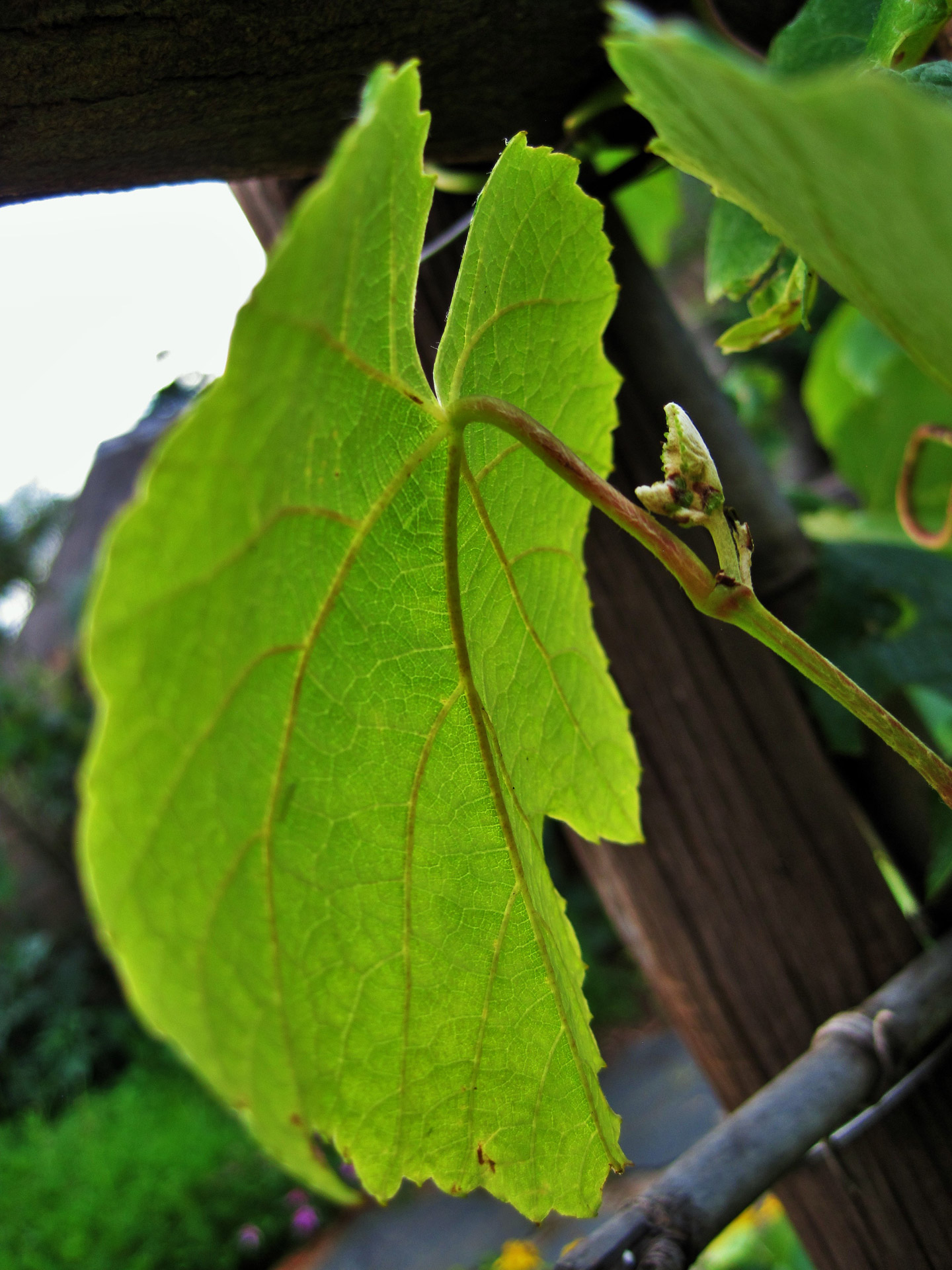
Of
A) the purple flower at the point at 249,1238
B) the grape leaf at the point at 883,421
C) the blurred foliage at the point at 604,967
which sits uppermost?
the grape leaf at the point at 883,421

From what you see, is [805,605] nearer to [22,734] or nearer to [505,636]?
[505,636]

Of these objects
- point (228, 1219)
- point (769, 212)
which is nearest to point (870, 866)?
point (769, 212)

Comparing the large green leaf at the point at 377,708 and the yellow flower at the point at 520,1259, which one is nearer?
the large green leaf at the point at 377,708

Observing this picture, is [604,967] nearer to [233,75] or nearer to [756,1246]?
[756,1246]

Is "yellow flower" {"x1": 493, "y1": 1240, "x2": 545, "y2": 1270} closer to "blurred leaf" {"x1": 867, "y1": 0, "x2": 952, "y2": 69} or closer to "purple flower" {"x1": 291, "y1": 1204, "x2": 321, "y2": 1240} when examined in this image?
"purple flower" {"x1": 291, "y1": 1204, "x2": 321, "y2": 1240}

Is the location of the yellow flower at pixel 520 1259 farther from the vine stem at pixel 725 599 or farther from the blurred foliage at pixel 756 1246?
the vine stem at pixel 725 599

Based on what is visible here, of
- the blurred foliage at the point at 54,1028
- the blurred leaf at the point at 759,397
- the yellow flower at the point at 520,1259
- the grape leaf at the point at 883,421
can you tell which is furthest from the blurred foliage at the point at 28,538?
the grape leaf at the point at 883,421

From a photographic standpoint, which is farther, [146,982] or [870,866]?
[870,866]
